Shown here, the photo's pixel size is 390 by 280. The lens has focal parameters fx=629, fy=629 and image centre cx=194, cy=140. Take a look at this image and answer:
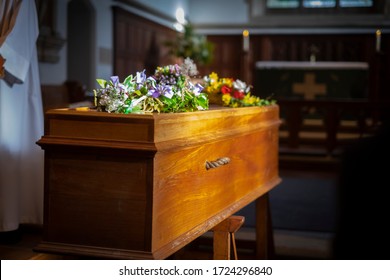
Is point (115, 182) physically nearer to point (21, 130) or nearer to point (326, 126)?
point (21, 130)

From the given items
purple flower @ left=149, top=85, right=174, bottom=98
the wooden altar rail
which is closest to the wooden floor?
purple flower @ left=149, top=85, right=174, bottom=98

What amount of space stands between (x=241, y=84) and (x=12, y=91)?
1.55 m

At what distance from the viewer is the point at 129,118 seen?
230 centimetres

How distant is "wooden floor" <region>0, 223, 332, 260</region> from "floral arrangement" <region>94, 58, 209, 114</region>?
148cm

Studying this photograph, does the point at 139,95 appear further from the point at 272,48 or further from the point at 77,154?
the point at 272,48

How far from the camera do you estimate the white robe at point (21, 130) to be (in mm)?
4133

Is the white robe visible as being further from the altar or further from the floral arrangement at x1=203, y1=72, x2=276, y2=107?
the altar

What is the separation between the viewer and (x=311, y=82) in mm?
11961

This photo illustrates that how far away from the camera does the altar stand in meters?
11.8

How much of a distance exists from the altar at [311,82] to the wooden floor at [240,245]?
6.76 m

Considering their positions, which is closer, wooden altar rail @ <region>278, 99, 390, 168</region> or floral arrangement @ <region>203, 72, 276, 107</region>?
floral arrangement @ <region>203, 72, 276, 107</region>

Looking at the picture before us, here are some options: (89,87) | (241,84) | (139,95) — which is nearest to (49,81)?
(89,87)

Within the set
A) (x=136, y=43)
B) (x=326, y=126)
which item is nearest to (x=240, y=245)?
(x=326, y=126)

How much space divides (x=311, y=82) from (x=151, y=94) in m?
9.74
